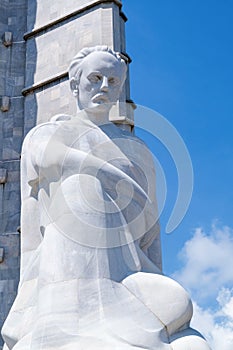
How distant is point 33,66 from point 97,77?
10.0ft

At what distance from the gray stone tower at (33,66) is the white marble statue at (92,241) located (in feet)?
6.33

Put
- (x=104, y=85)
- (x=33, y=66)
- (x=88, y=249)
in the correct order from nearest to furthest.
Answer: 1. (x=88, y=249)
2. (x=104, y=85)
3. (x=33, y=66)

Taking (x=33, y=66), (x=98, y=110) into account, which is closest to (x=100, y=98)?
(x=98, y=110)

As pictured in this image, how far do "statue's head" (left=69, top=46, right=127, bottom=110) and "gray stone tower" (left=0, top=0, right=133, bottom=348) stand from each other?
1.86 meters

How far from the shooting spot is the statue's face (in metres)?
4.41

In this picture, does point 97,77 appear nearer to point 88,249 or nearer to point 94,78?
point 94,78

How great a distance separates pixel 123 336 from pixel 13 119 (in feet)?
13.9

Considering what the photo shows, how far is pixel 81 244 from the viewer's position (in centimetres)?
376

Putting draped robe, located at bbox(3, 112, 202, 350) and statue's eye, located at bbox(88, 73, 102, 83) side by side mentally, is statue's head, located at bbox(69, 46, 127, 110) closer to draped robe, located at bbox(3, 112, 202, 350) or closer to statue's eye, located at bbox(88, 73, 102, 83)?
statue's eye, located at bbox(88, 73, 102, 83)

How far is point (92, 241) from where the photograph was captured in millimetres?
3793

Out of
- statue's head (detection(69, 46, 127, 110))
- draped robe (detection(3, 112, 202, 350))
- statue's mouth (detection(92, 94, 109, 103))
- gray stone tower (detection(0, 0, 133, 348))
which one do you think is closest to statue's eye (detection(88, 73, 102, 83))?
statue's head (detection(69, 46, 127, 110))

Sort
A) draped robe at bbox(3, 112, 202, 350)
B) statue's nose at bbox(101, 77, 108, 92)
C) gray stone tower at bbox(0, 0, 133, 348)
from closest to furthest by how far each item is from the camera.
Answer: draped robe at bbox(3, 112, 202, 350), statue's nose at bbox(101, 77, 108, 92), gray stone tower at bbox(0, 0, 133, 348)

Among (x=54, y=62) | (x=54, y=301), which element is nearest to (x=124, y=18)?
(x=54, y=62)

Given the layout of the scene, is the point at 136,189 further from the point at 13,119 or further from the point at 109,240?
the point at 13,119
